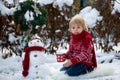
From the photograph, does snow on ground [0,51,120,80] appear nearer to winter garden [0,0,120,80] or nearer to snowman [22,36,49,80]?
winter garden [0,0,120,80]

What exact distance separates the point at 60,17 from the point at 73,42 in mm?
2486

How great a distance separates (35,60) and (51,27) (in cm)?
286

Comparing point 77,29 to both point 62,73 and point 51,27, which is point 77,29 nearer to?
point 62,73

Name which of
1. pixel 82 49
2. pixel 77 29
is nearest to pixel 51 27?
pixel 77 29

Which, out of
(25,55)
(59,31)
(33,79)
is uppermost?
(59,31)

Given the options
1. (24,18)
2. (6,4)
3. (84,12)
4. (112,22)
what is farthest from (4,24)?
(112,22)

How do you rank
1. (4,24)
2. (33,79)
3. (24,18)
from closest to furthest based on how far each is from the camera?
(33,79), (24,18), (4,24)

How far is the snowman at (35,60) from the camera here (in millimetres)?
5934

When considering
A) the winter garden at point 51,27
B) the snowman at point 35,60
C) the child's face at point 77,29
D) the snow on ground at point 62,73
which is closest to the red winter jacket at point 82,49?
the child's face at point 77,29

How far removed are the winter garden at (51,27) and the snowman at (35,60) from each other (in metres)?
1.02

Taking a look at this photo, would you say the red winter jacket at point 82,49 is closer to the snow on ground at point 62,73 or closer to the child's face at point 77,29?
the child's face at point 77,29

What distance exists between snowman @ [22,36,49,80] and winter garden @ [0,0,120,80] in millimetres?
1022

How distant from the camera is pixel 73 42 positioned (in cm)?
628

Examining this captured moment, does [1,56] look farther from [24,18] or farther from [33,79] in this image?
[33,79]
